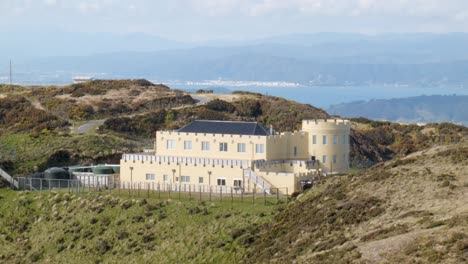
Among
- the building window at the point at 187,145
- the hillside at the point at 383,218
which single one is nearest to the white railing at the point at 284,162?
the building window at the point at 187,145

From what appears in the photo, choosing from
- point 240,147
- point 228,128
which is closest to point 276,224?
point 240,147

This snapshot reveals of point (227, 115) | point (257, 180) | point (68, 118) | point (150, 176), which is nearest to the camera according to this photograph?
point (257, 180)

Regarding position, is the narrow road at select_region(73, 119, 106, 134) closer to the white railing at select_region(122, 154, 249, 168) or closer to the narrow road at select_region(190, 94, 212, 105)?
the narrow road at select_region(190, 94, 212, 105)

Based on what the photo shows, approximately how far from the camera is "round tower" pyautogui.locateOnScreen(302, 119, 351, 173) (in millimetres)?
57406

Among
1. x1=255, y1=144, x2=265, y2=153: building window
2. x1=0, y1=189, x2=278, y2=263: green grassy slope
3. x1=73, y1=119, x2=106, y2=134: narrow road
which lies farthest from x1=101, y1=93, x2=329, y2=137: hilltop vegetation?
x1=0, y1=189, x2=278, y2=263: green grassy slope

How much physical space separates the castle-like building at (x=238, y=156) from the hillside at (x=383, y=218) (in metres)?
5.27

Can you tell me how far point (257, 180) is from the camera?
52312 millimetres

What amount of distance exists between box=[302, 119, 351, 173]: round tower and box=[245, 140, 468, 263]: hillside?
7.35 m

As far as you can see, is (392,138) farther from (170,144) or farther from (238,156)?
(238,156)

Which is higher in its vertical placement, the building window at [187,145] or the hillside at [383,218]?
the building window at [187,145]

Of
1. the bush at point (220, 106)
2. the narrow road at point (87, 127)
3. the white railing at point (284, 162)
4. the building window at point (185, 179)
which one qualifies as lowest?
the building window at point (185, 179)

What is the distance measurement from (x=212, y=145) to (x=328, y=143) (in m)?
6.89

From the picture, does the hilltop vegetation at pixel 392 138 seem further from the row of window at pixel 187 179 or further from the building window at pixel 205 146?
the row of window at pixel 187 179

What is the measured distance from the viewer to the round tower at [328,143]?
57406 millimetres
